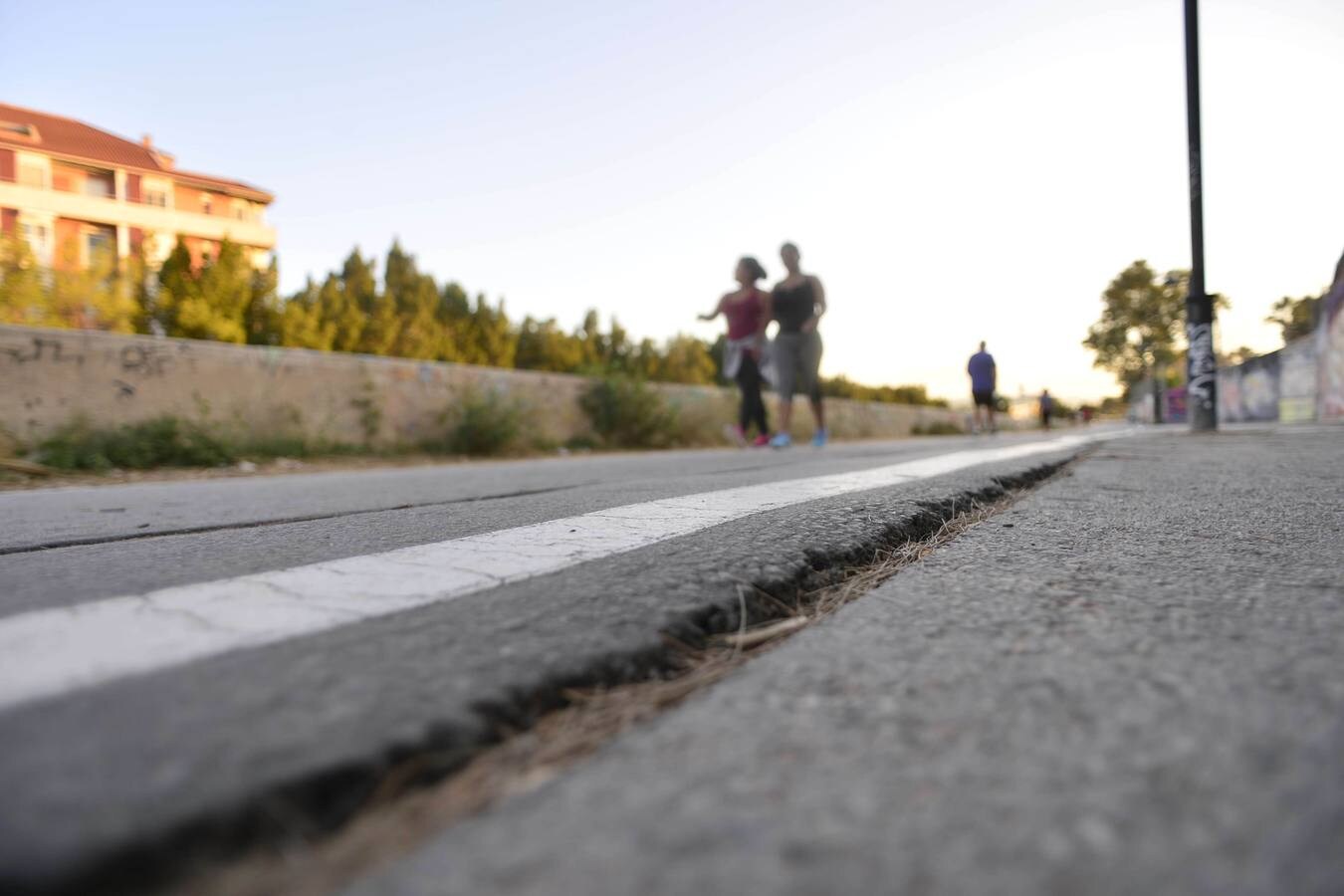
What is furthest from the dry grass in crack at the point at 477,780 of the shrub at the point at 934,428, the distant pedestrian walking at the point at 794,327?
the shrub at the point at 934,428

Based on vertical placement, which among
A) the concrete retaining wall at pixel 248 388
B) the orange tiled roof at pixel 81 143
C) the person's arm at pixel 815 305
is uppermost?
the orange tiled roof at pixel 81 143

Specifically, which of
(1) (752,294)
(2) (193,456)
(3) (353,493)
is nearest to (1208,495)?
(3) (353,493)

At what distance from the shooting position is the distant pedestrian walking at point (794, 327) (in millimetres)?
7566

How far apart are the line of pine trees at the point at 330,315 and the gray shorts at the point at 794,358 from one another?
376cm

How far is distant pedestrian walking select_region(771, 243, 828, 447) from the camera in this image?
757cm

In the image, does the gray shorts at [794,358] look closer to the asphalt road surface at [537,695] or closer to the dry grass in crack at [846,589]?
the dry grass in crack at [846,589]

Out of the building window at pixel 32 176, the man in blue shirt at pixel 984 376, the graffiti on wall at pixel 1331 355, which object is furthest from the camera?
the building window at pixel 32 176

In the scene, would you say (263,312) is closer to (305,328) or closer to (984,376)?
(305,328)

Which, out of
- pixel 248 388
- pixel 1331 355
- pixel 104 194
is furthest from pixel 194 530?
pixel 104 194

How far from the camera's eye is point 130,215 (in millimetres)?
32688

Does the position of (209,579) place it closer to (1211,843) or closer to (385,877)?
(385,877)

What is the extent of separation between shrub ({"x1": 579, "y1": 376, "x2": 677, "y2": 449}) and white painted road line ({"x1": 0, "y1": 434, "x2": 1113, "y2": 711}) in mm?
8870

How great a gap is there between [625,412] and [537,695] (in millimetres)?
9902

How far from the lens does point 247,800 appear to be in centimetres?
50
